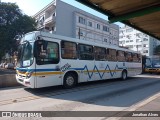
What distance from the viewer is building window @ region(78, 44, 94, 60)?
1317 cm

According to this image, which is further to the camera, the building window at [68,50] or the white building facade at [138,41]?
the white building facade at [138,41]

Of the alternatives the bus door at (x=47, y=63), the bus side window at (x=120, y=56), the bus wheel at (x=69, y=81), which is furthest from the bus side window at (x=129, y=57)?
the bus door at (x=47, y=63)

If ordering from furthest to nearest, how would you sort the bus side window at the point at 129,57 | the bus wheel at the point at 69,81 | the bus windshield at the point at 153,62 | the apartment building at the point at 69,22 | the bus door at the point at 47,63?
the apartment building at the point at 69,22
the bus windshield at the point at 153,62
the bus side window at the point at 129,57
the bus wheel at the point at 69,81
the bus door at the point at 47,63

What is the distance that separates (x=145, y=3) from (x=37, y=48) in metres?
6.54

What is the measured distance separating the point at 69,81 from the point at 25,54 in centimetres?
305

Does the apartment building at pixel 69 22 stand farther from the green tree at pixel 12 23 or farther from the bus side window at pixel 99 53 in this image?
the bus side window at pixel 99 53

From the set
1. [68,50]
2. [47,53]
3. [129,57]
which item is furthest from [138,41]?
[47,53]

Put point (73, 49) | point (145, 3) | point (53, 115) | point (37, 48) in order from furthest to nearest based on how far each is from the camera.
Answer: point (73, 49) < point (37, 48) < point (53, 115) < point (145, 3)

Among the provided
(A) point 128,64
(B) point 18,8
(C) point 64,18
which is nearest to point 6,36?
(B) point 18,8

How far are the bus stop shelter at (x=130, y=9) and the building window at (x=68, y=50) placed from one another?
5999 millimetres

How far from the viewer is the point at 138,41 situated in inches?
3627

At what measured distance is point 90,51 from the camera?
14.0 meters

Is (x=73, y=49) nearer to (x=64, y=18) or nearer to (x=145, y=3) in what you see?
(x=145, y=3)

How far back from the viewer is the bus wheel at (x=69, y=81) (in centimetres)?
1192
